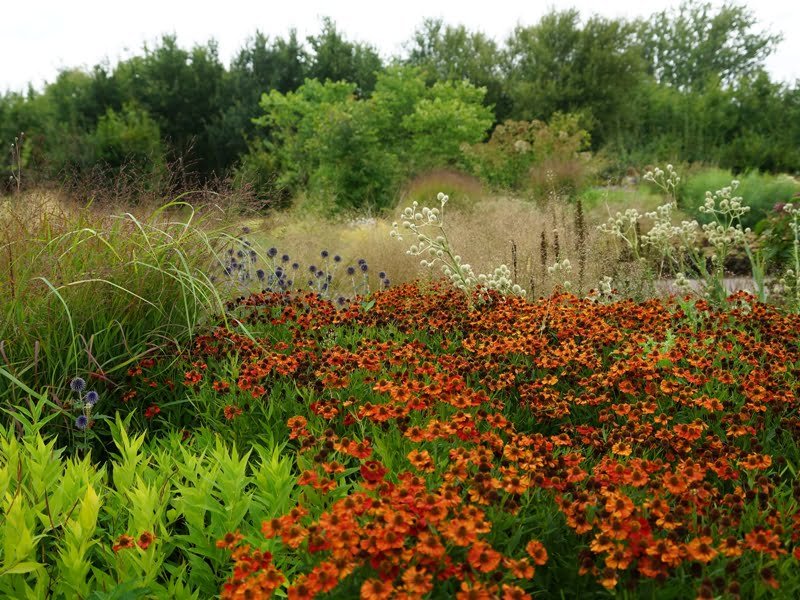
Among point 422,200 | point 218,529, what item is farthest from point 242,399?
point 422,200

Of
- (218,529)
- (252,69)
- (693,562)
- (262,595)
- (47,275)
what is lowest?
(218,529)

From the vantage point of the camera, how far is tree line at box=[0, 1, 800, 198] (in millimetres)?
19000

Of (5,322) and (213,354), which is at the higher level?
(5,322)

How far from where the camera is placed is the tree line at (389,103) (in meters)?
19.0

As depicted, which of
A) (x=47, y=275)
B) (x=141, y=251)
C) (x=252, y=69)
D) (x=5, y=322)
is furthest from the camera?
(x=252, y=69)

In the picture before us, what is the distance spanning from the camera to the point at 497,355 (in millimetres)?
3451

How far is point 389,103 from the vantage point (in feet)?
61.7

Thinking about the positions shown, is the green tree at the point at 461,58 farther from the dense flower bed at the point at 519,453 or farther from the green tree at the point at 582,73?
the dense flower bed at the point at 519,453

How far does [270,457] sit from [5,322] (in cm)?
177

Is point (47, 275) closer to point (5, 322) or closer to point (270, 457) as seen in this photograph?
point (5, 322)

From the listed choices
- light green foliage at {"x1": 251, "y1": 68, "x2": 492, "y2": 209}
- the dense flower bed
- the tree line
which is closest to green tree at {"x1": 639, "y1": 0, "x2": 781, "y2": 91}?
the tree line

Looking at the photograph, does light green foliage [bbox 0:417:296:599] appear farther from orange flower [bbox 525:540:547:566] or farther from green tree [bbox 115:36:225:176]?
green tree [bbox 115:36:225:176]

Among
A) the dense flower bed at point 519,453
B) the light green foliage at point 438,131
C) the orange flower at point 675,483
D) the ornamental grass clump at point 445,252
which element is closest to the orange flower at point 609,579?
the dense flower bed at point 519,453

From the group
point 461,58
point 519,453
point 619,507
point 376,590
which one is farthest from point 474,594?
point 461,58
